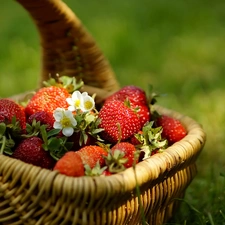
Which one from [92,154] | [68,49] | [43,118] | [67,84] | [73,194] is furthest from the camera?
[68,49]

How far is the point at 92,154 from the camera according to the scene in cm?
104

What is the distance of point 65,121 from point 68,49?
41 cm

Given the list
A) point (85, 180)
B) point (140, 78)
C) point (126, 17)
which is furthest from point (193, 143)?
point (126, 17)

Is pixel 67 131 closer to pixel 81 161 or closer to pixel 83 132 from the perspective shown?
pixel 83 132

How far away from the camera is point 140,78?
230cm

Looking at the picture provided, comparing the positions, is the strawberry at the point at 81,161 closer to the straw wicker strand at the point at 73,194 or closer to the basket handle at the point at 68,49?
the straw wicker strand at the point at 73,194

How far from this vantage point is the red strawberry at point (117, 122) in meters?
1.15

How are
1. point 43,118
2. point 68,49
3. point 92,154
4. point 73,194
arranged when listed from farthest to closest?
1. point 68,49
2. point 43,118
3. point 92,154
4. point 73,194

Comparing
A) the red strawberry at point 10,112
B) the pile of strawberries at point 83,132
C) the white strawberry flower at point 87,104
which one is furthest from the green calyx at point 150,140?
the red strawberry at point 10,112

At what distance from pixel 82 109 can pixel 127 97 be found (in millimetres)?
122

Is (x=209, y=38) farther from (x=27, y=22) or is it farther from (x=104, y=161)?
(x=104, y=161)

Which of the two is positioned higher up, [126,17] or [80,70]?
[80,70]

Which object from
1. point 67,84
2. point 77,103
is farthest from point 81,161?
point 67,84

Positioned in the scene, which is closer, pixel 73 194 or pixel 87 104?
pixel 73 194
